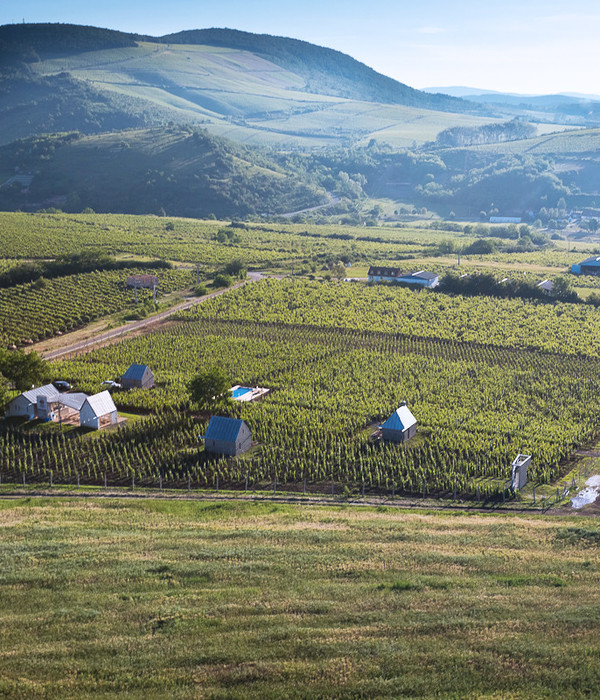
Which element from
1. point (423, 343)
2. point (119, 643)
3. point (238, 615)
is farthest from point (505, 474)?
point (423, 343)

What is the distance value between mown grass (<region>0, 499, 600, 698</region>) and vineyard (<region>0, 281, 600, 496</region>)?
836 centimetres

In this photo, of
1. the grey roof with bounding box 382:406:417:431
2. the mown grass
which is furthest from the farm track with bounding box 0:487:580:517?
the grey roof with bounding box 382:406:417:431

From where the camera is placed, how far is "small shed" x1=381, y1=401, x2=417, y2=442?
43.9 meters

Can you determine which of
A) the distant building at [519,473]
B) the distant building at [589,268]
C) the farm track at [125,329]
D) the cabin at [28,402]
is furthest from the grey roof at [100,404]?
the distant building at [589,268]

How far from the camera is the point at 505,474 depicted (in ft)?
131

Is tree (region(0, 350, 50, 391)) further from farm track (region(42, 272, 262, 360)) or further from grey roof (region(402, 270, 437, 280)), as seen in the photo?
grey roof (region(402, 270, 437, 280))

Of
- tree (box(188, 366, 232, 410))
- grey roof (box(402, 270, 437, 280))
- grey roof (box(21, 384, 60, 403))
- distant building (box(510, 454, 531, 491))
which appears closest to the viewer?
distant building (box(510, 454, 531, 491))

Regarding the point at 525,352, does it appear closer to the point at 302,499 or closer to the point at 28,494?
the point at 302,499

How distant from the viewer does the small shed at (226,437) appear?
42594 millimetres

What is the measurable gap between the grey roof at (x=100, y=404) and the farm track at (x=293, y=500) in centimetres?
919

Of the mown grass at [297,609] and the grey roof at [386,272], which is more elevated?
the mown grass at [297,609]

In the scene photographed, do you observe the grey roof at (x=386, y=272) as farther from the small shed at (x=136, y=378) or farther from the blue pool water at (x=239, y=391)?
the small shed at (x=136, y=378)

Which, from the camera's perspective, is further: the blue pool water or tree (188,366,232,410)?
the blue pool water

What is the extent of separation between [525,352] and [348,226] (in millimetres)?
132604
